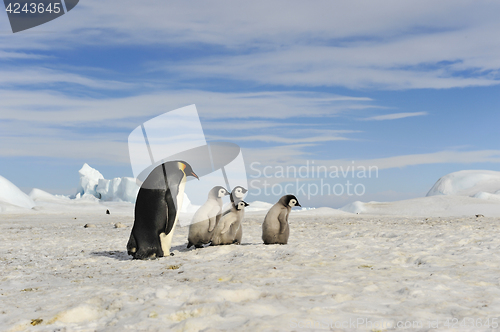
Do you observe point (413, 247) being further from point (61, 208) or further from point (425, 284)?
point (61, 208)

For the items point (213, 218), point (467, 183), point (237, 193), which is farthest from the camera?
point (467, 183)

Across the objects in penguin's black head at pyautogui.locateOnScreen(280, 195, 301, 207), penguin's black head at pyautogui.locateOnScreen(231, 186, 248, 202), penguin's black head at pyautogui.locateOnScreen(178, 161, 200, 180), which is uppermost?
penguin's black head at pyautogui.locateOnScreen(178, 161, 200, 180)

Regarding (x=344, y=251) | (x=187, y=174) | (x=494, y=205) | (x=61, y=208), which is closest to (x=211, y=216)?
(x=187, y=174)

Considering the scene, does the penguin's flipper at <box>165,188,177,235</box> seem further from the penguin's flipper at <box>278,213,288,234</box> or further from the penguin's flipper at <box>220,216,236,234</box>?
the penguin's flipper at <box>278,213,288,234</box>

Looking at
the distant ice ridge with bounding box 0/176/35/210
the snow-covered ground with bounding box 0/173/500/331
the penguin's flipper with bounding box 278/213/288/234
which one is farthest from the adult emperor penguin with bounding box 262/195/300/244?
the distant ice ridge with bounding box 0/176/35/210

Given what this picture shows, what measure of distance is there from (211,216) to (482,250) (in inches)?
187

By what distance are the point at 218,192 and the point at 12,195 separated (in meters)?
40.8

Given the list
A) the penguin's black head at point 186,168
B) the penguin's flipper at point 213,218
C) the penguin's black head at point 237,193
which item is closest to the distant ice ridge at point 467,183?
the penguin's black head at point 237,193

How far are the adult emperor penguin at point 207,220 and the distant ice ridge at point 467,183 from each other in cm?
3920

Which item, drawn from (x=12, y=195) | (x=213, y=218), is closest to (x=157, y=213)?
(x=213, y=218)

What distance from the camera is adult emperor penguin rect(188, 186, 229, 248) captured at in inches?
311

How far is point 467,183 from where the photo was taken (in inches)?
1687

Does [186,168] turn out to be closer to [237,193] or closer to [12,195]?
[237,193]

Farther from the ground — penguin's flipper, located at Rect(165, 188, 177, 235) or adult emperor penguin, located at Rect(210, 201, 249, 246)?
penguin's flipper, located at Rect(165, 188, 177, 235)
